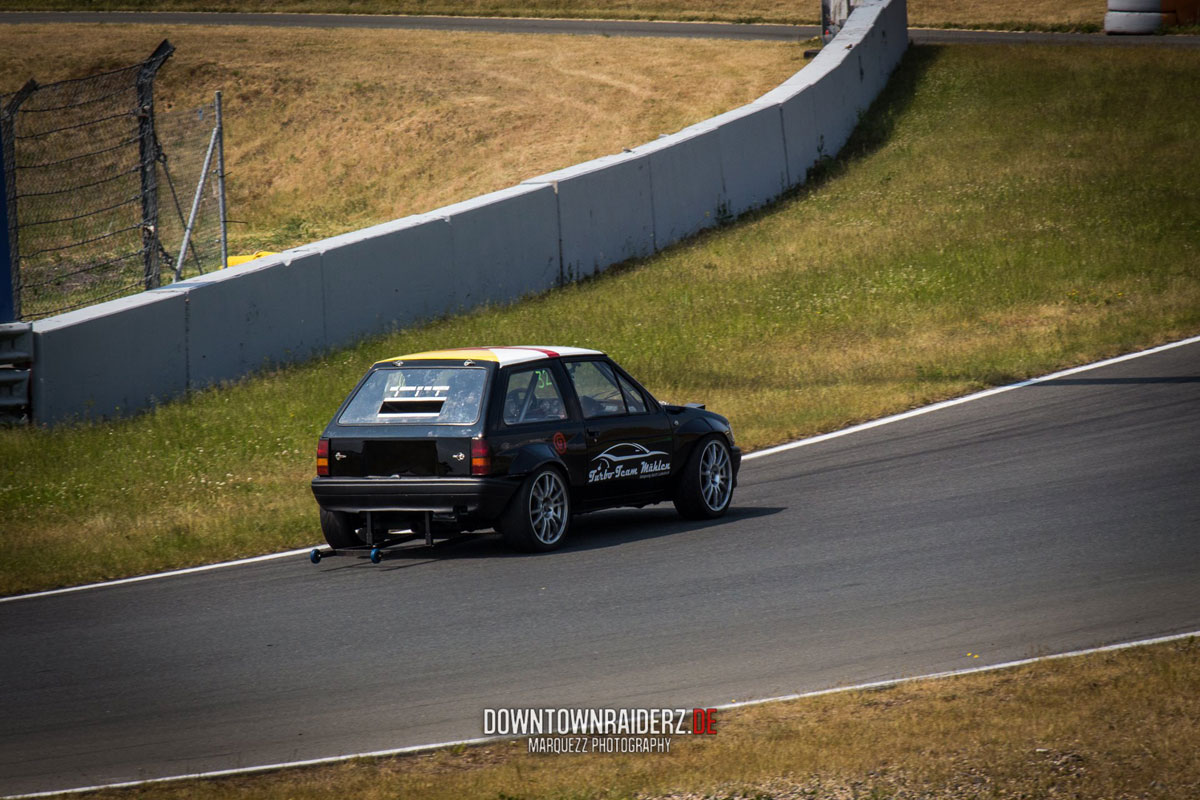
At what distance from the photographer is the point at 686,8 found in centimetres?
5125

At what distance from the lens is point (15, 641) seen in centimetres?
892

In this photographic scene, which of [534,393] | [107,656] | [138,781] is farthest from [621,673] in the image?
[534,393]

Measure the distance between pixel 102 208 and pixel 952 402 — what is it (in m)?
14.7

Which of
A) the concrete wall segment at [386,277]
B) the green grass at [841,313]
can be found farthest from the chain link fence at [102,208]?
the green grass at [841,313]

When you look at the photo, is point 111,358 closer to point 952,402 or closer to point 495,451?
point 495,451

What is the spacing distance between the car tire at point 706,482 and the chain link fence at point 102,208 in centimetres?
786

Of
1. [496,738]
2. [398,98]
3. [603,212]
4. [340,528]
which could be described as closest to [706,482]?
[340,528]

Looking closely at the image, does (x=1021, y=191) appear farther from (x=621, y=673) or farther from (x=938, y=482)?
(x=621, y=673)

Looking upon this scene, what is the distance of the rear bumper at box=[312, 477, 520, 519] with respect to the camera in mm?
10164

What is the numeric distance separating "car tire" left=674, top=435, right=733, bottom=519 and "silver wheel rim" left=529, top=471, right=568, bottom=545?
121 cm

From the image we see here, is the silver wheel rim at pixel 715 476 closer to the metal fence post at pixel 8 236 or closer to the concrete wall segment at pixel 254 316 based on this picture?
the concrete wall segment at pixel 254 316

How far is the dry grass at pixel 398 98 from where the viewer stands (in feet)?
108

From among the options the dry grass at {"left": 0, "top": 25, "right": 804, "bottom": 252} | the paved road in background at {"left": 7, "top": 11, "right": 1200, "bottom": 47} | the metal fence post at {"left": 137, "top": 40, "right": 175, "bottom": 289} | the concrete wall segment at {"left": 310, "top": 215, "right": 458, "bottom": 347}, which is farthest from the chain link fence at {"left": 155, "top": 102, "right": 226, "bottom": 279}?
the paved road in background at {"left": 7, "top": 11, "right": 1200, "bottom": 47}

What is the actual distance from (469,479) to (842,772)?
4.70m
